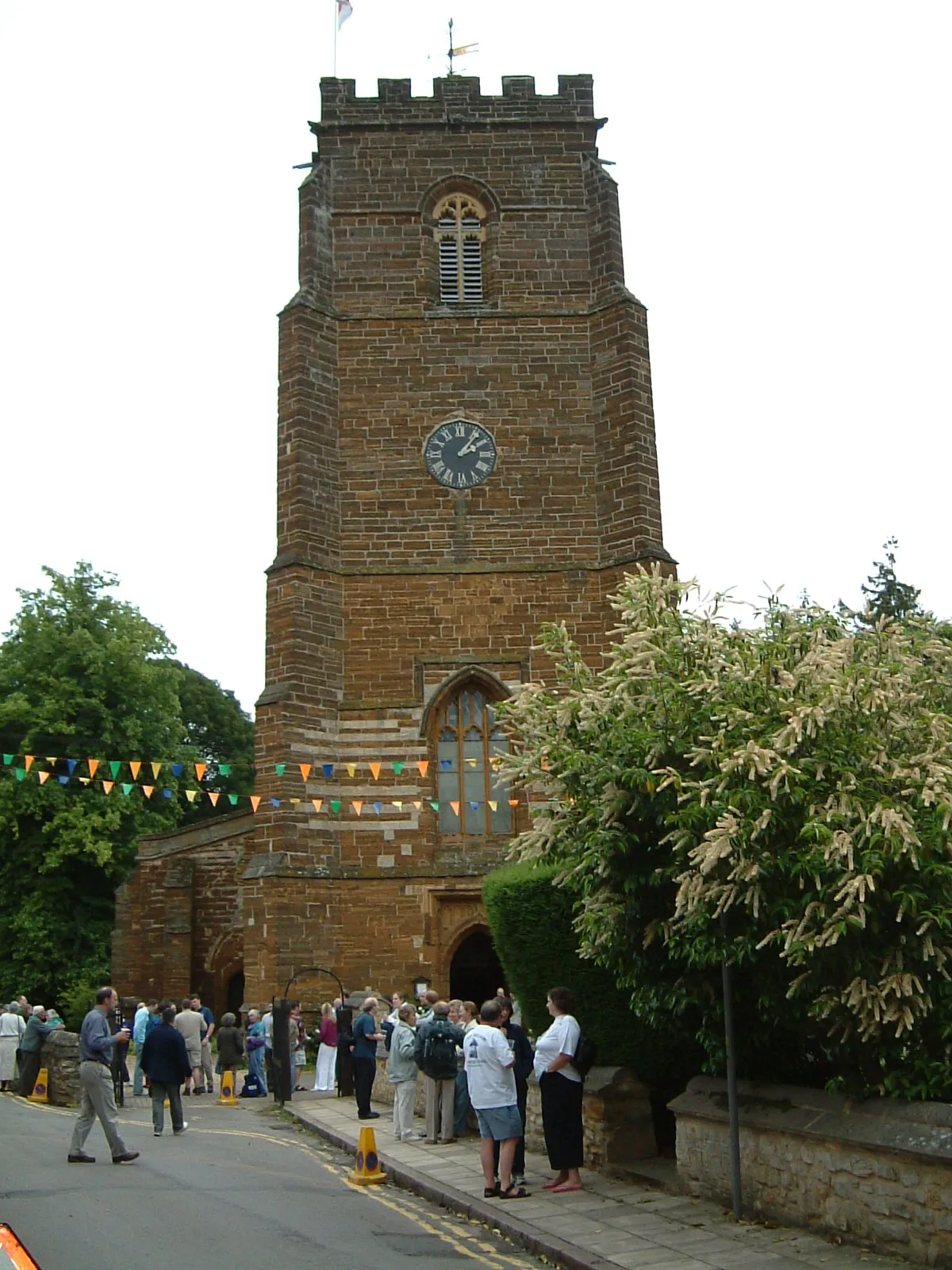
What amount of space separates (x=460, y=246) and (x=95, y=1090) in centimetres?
2000

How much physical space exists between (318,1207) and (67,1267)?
261 centimetres

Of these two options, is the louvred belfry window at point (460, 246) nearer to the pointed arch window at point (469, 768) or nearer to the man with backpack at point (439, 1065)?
the pointed arch window at point (469, 768)

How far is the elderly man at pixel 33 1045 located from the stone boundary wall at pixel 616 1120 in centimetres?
1053

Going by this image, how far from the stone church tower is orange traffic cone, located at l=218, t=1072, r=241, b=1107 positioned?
300 centimetres

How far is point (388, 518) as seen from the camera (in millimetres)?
25031

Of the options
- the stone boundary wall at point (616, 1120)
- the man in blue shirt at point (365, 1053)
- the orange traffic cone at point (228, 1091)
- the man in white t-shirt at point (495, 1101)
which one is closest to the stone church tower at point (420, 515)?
the orange traffic cone at point (228, 1091)

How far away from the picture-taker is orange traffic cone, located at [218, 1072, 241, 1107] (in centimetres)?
1897

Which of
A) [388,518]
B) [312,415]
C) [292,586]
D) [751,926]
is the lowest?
[751,926]

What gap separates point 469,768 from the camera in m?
24.2

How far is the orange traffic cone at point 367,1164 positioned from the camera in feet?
35.9

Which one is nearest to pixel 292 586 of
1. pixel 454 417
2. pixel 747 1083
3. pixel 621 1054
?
pixel 454 417

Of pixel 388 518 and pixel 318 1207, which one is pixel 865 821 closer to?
pixel 318 1207

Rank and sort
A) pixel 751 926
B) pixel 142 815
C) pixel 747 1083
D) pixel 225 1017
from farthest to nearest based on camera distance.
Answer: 1. pixel 142 815
2. pixel 225 1017
3. pixel 747 1083
4. pixel 751 926

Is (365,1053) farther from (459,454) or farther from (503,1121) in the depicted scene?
(459,454)
